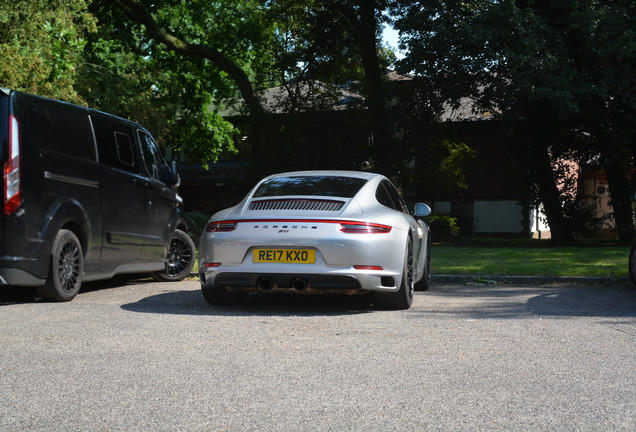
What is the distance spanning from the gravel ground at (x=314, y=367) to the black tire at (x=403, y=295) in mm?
174

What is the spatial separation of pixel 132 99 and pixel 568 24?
41.1ft

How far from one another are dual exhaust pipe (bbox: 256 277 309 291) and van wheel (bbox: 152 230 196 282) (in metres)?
3.93

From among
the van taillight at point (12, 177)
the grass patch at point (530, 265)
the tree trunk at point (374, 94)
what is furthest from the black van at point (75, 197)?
the tree trunk at point (374, 94)

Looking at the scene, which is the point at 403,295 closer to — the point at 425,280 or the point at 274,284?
the point at 274,284

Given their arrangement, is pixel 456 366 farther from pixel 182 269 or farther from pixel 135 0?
pixel 135 0

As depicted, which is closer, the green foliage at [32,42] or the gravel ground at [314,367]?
the gravel ground at [314,367]

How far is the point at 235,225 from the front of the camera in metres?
7.93

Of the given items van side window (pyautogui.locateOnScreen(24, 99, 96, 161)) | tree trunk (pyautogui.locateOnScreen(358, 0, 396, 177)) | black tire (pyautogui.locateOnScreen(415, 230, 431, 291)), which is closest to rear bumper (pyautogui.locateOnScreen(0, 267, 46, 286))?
van side window (pyautogui.locateOnScreen(24, 99, 96, 161))

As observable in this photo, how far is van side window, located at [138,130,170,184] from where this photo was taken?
10.6 metres

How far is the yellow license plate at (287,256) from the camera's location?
7625 millimetres

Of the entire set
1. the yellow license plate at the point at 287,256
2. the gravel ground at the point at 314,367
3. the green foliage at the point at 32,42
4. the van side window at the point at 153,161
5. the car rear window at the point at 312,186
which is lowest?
the gravel ground at the point at 314,367

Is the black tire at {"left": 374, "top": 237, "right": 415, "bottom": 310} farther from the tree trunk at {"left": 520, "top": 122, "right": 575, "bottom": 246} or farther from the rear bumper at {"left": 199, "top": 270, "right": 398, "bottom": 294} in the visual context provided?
the tree trunk at {"left": 520, "top": 122, "right": 575, "bottom": 246}

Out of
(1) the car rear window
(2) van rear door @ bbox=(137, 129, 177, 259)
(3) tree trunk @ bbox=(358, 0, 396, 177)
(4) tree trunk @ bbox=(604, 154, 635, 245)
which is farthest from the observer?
(4) tree trunk @ bbox=(604, 154, 635, 245)

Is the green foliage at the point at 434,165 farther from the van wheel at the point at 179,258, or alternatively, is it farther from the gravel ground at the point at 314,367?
the gravel ground at the point at 314,367
